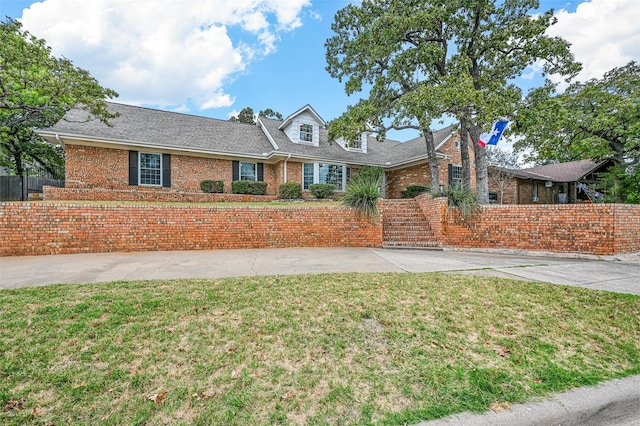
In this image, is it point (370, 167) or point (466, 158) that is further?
point (370, 167)

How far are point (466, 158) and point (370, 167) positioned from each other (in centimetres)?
556

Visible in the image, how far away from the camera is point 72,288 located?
4113 millimetres

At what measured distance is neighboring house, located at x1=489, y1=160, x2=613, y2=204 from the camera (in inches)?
864

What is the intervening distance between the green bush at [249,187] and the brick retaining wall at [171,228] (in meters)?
6.80

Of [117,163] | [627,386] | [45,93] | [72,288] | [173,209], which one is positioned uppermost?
[45,93]

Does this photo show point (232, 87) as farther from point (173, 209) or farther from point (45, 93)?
point (173, 209)

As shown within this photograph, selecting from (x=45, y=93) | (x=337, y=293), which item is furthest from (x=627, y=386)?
(x=45, y=93)

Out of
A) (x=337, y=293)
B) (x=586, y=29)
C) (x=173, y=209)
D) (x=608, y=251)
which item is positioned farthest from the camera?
(x=586, y=29)

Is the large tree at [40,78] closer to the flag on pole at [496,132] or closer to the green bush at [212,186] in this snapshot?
the green bush at [212,186]

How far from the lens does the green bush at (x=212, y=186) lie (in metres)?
14.8

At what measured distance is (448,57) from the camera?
1362 cm

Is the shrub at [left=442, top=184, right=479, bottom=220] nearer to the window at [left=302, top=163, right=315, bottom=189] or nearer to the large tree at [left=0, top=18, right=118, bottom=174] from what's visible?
the window at [left=302, top=163, right=315, bottom=189]

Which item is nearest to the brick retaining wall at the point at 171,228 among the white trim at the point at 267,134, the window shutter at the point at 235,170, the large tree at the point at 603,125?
the window shutter at the point at 235,170

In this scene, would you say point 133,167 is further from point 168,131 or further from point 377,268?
point 377,268
